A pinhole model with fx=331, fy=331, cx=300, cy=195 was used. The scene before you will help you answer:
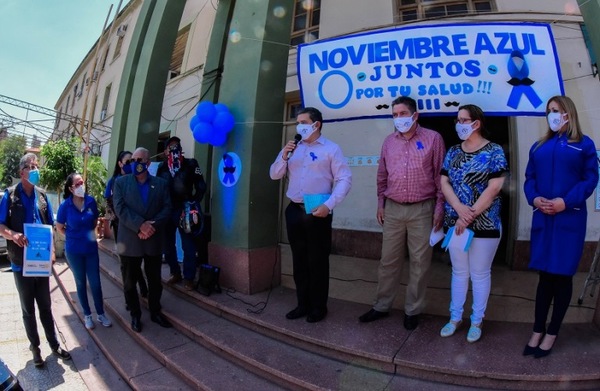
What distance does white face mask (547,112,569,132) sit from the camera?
8.05 ft

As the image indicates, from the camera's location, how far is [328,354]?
2.80m

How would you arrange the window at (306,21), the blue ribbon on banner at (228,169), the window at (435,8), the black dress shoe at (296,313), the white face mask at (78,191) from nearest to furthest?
the black dress shoe at (296,313)
the white face mask at (78,191)
the blue ribbon on banner at (228,169)
the window at (435,8)
the window at (306,21)

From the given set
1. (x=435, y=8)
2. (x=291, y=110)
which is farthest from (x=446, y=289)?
(x=435, y=8)

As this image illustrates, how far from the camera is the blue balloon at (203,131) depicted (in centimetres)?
407

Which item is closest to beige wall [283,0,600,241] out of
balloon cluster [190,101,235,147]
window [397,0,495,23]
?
window [397,0,495,23]

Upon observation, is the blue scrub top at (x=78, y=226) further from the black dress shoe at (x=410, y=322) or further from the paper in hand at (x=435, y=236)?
the paper in hand at (x=435, y=236)

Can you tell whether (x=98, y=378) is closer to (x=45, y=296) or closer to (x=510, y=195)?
(x=45, y=296)

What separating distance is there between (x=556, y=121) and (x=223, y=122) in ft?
10.9

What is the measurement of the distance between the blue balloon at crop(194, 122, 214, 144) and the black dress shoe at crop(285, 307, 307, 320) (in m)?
2.31

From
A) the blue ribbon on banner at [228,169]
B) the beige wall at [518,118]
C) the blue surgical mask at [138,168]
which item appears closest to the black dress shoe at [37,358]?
the blue surgical mask at [138,168]

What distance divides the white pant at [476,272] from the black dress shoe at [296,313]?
140cm

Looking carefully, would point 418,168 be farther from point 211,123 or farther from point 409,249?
point 211,123

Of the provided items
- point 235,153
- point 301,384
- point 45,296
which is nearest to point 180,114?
point 235,153

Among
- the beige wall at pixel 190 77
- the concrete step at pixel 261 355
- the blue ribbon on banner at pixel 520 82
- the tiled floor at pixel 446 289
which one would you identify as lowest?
the concrete step at pixel 261 355
